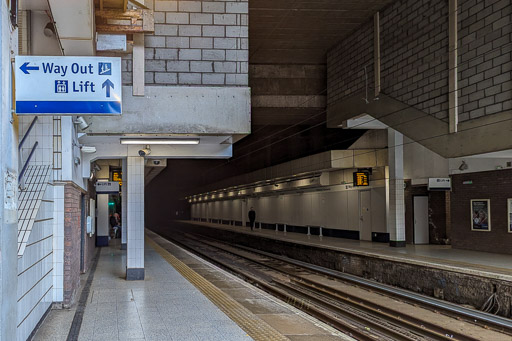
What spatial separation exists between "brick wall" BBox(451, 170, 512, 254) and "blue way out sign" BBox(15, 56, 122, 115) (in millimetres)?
12490

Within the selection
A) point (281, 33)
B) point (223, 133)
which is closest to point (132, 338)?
point (223, 133)

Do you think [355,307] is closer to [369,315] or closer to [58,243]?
[369,315]

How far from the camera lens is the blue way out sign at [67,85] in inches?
185

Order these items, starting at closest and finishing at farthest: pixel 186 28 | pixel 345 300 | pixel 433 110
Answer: pixel 186 28 → pixel 345 300 → pixel 433 110

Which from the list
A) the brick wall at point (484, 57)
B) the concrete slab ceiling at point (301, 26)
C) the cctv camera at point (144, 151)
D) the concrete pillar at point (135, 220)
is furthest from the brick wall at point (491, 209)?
the concrete pillar at point (135, 220)

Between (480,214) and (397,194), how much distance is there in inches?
120

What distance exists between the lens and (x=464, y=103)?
13.1 metres

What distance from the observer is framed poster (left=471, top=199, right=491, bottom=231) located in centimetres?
1538

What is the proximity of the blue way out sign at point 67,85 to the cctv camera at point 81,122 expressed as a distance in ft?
13.9

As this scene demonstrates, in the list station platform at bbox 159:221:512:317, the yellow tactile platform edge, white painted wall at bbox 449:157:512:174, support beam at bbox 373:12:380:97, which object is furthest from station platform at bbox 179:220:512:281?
the yellow tactile platform edge

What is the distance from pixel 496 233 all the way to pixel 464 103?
4314 mm

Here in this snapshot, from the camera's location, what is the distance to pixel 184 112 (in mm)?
9875

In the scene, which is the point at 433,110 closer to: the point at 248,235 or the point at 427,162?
the point at 427,162

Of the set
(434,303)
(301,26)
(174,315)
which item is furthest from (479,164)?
(174,315)
